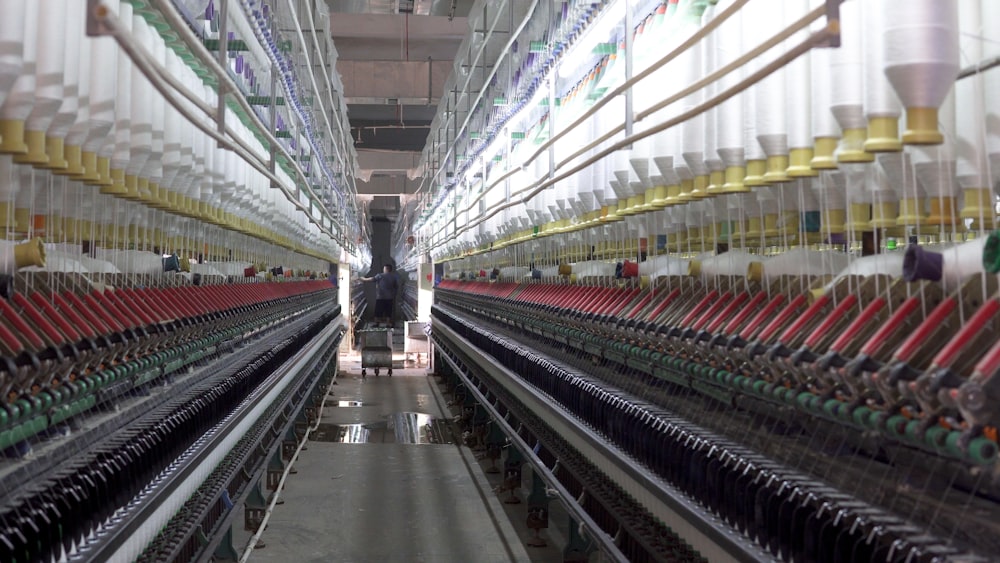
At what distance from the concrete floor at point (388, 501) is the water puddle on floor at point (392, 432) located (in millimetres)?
12

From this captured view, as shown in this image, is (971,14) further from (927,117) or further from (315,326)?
(315,326)

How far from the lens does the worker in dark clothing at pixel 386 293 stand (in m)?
25.9

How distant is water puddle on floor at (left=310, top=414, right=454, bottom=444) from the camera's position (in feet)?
38.2

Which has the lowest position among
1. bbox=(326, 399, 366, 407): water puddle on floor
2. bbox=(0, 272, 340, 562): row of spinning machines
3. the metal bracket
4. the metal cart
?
bbox=(326, 399, 366, 407): water puddle on floor

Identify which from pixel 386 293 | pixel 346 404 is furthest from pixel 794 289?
pixel 386 293

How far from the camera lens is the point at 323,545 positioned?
711cm

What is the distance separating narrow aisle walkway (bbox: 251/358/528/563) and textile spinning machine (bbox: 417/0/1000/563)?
5.91ft

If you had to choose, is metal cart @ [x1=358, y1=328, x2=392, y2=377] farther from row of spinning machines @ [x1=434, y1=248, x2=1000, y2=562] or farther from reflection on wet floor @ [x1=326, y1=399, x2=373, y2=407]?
row of spinning machines @ [x1=434, y1=248, x2=1000, y2=562]

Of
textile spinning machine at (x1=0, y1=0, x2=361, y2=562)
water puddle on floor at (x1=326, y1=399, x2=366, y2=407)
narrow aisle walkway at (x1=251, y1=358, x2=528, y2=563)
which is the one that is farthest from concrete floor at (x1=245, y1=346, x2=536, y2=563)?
water puddle on floor at (x1=326, y1=399, x2=366, y2=407)

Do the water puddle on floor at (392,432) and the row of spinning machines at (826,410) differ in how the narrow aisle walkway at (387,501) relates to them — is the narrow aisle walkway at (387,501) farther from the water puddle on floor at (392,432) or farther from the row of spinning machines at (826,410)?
the row of spinning machines at (826,410)

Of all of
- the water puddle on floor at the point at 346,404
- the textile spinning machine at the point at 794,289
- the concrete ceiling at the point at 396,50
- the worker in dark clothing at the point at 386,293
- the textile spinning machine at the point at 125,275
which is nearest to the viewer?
the textile spinning machine at the point at 794,289

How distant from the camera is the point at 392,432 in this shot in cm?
1218

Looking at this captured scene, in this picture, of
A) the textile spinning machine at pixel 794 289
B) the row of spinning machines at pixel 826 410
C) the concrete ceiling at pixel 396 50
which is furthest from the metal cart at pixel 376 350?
the row of spinning machines at pixel 826 410

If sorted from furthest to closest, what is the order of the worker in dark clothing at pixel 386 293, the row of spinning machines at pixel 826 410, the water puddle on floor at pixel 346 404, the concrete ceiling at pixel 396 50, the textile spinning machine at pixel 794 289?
the worker in dark clothing at pixel 386 293, the water puddle on floor at pixel 346 404, the concrete ceiling at pixel 396 50, the textile spinning machine at pixel 794 289, the row of spinning machines at pixel 826 410
